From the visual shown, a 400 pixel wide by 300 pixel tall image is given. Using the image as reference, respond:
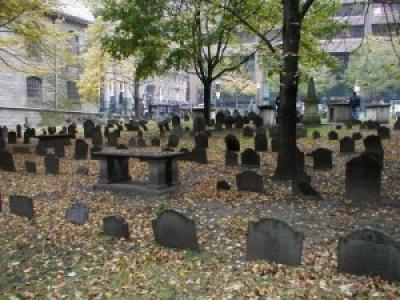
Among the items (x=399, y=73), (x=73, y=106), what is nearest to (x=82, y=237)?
(x=399, y=73)

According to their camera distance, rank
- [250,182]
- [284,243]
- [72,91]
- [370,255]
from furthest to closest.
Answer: [72,91], [250,182], [284,243], [370,255]

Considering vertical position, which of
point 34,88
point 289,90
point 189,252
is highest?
point 34,88

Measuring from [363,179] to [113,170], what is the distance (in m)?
5.17

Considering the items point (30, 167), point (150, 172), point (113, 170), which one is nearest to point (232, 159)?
point (150, 172)

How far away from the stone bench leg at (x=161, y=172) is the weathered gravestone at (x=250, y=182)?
1464 mm

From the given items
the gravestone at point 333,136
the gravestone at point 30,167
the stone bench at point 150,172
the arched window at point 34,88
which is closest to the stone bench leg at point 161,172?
the stone bench at point 150,172

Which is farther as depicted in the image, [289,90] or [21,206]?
[289,90]

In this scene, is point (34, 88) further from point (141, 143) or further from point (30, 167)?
point (30, 167)

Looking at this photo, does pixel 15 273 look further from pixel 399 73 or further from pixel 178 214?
pixel 399 73

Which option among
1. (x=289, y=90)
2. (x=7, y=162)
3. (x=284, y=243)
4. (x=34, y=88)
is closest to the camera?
(x=284, y=243)

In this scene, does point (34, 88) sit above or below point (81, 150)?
above

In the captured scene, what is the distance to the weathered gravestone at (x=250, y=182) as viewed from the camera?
9.27 metres

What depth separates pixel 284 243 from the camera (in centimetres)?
542

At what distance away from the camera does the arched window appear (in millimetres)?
37656
